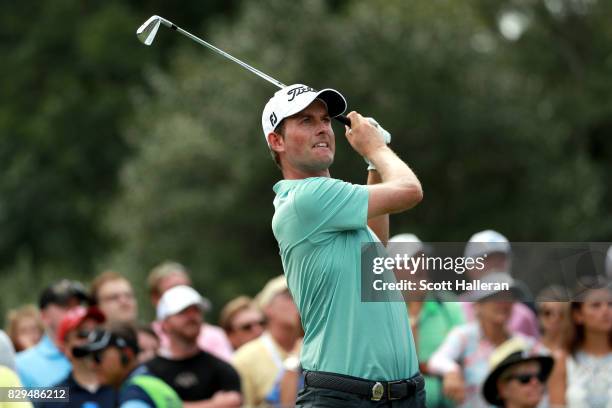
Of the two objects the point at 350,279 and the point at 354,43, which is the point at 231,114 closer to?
the point at 354,43

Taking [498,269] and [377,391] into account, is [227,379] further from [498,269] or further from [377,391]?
[377,391]

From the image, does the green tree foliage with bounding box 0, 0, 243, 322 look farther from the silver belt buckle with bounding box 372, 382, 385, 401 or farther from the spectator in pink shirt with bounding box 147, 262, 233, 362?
the silver belt buckle with bounding box 372, 382, 385, 401

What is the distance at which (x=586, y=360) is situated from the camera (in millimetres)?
8602

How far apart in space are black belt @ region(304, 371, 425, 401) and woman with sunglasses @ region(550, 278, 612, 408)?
2352 millimetres

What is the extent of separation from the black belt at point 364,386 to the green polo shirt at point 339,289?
0.03 m

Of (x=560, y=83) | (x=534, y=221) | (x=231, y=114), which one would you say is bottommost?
(x=534, y=221)

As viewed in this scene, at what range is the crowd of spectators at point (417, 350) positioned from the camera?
845cm

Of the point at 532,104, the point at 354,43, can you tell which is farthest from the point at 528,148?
the point at 354,43

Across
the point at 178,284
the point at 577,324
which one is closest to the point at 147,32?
the point at 577,324

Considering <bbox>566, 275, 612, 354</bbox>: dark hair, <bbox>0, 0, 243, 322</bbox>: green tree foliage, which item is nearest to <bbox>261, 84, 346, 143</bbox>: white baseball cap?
<bbox>566, 275, 612, 354</bbox>: dark hair

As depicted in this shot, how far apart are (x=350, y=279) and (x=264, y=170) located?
22370mm

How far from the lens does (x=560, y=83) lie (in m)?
34.7

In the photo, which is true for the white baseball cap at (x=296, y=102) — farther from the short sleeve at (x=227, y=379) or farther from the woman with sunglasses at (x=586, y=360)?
the short sleeve at (x=227, y=379)

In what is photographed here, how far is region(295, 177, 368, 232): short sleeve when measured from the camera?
617 cm
